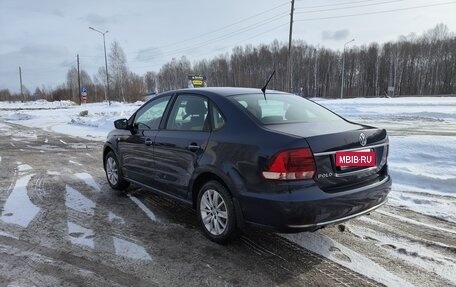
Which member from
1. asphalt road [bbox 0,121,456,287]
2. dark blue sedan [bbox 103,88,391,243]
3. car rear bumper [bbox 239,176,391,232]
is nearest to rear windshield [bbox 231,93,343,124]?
dark blue sedan [bbox 103,88,391,243]

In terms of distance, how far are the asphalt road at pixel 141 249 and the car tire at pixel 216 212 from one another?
0.15 m

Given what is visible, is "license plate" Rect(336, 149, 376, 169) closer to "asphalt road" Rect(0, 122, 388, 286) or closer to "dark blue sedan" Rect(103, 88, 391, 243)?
"dark blue sedan" Rect(103, 88, 391, 243)

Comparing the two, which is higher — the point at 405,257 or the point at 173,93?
the point at 173,93

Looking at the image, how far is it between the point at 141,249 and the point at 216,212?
33.8 inches

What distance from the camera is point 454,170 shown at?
7.02m

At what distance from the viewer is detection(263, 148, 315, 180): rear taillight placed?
11.2ft

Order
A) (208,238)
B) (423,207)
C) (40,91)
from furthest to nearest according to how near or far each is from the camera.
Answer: (40,91), (423,207), (208,238)

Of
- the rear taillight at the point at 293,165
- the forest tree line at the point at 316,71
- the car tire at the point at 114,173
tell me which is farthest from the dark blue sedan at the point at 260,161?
the forest tree line at the point at 316,71

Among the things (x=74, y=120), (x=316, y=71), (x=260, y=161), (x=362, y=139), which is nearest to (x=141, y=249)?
(x=260, y=161)

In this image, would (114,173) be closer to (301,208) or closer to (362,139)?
(301,208)

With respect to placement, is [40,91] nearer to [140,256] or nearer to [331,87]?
[331,87]

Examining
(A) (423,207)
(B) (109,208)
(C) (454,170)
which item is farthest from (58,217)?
(C) (454,170)

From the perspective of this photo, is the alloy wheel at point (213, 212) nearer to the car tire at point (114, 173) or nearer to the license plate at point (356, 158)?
the license plate at point (356, 158)

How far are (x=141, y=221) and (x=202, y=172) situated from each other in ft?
4.15
